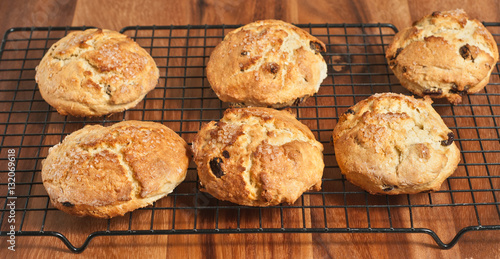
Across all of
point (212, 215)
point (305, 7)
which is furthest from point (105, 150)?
point (305, 7)

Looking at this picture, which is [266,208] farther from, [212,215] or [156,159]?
[156,159]

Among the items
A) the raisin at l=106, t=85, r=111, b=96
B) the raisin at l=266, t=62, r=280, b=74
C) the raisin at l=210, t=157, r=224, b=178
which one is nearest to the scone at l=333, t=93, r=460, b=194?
the raisin at l=266, t=62, r=280, b=74

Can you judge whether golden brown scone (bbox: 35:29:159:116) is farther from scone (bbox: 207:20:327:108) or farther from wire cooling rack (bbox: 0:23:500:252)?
scone (bbox: 207:20:327:108)

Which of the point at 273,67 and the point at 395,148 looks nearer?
the point at 395,148

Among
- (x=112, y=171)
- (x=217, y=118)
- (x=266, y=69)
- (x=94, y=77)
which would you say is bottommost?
(x=217, y=118)

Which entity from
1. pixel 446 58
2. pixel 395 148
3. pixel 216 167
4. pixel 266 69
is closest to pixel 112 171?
pixel 216 167

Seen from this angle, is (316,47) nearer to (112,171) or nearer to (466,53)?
(466,53)
